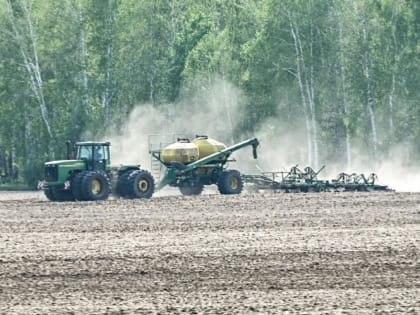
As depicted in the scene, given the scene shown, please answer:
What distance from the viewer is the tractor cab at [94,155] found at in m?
45.5

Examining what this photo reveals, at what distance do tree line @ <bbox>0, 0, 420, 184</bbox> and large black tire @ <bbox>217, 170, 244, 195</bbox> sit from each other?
50.2 ft

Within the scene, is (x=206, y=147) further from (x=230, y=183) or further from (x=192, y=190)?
(x=230, y=183)

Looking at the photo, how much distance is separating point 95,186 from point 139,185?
1.78 m

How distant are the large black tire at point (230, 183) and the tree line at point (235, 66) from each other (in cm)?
1531

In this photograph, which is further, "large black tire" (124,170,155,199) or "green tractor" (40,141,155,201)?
"large black tire" (124,170,155,199)

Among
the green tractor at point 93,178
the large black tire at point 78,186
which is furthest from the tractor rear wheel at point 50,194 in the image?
the large black tire at point 78,186

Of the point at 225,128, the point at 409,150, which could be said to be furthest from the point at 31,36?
the point at 409,150

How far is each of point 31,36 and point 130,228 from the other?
1514 inches

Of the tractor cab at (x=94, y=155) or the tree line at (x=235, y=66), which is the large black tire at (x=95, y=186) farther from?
the tree line at (x=235, y=66)

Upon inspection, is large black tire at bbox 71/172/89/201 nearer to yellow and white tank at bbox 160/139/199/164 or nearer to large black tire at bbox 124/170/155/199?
large black tire at bbox 124/170/155/199

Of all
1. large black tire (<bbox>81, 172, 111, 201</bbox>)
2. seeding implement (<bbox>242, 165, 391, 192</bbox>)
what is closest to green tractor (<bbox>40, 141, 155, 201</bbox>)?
large black tire (<bbox>81, 172, 111, 201</bbox>)

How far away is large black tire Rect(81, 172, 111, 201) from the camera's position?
145 feet

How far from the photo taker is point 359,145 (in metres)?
65.8

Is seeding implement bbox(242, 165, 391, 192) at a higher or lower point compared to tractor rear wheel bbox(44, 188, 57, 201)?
higher
